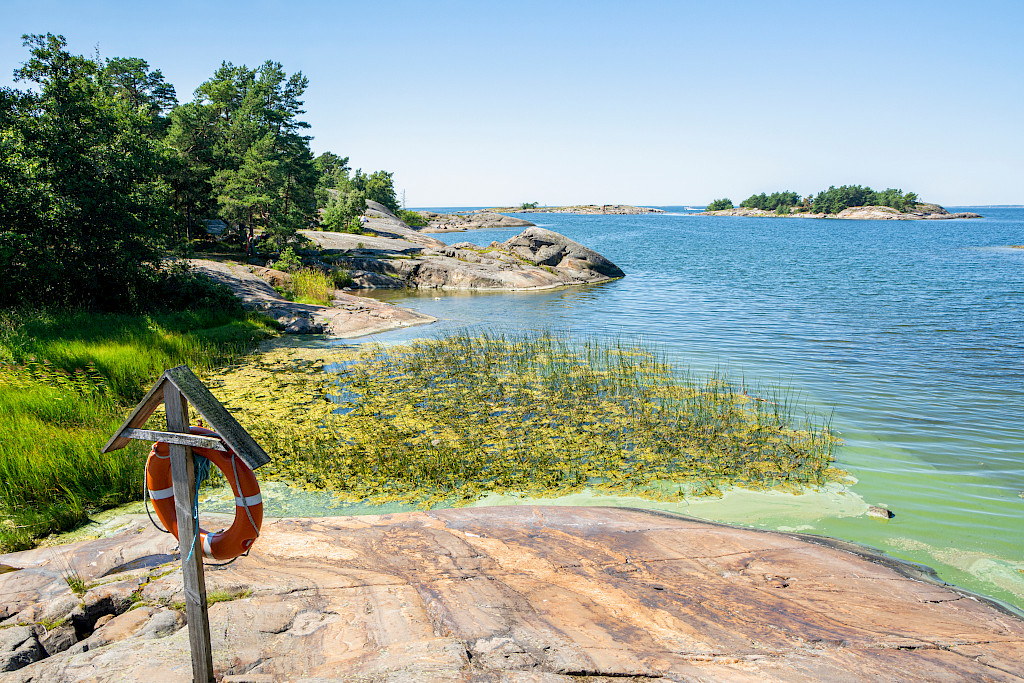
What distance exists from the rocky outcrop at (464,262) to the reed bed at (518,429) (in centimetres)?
2020

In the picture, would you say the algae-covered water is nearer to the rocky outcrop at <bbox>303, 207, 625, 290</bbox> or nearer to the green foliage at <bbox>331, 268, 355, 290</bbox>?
the rocky outcrop at <bbox>303, 207, 625, 290</bbox>

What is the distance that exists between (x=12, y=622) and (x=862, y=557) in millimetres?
8845

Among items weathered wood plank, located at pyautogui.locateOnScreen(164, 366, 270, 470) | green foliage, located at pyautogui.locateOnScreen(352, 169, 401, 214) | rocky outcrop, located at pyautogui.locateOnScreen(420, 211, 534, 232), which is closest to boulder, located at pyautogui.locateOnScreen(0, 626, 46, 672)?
weathered wood plank, located at pyautogui.locateOnScreen(164, 366, 270, 470)

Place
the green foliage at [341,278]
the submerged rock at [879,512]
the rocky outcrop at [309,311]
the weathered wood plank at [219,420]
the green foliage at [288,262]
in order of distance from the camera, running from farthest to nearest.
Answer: the green foliage at [341,278]
the green foliage at [288,262]
the rocky outcrop at [309,311]
the submerged rock at [879,512]
the weathered wood plank at [219,420]

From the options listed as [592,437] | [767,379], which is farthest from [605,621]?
[767,379]

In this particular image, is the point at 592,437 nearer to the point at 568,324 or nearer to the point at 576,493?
the point at 576,493

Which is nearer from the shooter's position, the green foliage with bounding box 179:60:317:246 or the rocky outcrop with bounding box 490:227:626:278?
the green foliage with bounding box 179:60:317:246

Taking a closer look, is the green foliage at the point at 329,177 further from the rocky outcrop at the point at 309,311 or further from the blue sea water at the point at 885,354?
the blue sea water at the point at 885,354

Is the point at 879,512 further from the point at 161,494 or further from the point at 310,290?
the point at 310,290

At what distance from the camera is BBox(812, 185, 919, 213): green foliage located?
166625 mm

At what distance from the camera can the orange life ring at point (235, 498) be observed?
158 inches

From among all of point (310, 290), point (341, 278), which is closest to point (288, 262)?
point (310, 290)

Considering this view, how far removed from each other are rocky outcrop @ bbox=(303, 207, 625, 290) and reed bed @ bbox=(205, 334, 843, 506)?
20195mm

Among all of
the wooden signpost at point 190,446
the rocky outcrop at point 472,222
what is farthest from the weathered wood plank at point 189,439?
the rocky outcrop at point 472,222
